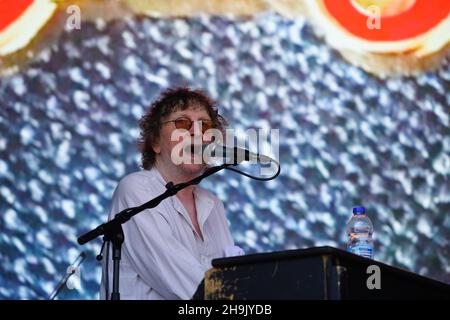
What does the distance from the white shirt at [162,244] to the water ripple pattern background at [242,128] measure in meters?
1.12

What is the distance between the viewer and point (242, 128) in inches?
156

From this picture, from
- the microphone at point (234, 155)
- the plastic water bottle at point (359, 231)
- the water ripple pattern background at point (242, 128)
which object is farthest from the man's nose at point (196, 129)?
the water ripple pattern background at point (242, 128)

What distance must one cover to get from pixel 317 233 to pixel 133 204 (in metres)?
1.48

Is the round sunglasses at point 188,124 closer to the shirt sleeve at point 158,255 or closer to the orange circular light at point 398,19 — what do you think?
the shirt sleeve at point 158,255

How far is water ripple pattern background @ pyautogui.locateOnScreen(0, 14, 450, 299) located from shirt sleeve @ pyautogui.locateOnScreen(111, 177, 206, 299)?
133 cm

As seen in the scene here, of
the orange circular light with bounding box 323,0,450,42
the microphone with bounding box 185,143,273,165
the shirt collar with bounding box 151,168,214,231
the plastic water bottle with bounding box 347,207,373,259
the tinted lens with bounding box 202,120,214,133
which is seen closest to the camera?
the microphone with bounding box 185,143,273,165

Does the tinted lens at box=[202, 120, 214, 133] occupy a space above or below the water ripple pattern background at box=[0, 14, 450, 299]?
below

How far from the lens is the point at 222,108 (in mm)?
3996

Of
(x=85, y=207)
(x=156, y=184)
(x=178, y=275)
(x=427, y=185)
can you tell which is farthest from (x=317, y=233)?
(x=178, y=275)

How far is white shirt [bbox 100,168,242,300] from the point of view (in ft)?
7.77

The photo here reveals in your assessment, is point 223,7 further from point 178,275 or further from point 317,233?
point 178,275

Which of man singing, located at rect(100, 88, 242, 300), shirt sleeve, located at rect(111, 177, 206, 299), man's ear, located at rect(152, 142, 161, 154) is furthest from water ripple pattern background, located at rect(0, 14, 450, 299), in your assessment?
shirt sleeve, located at rect(111, 177, 206, 299)

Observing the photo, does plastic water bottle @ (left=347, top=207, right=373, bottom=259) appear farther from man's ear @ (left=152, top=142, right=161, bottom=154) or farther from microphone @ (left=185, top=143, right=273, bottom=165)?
microphone @ (left=185, top=143, right=273, bottom=165)

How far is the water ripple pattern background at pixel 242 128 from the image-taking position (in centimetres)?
390
